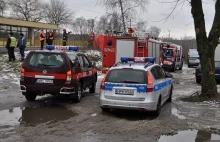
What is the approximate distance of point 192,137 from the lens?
7492mm

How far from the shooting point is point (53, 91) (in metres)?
10.5

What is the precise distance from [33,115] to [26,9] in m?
73.8

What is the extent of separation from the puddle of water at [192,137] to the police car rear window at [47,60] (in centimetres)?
445

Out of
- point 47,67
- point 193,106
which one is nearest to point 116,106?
point 47,67

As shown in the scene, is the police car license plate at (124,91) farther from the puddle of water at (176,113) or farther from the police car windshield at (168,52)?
the police car windshield at (168,52)

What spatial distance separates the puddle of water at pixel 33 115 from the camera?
8391mm

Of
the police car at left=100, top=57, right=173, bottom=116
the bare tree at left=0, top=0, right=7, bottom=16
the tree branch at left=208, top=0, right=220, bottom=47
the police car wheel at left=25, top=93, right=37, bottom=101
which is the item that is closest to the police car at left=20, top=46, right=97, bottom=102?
the police car wheel at left=25, top=93, right=37, bottom=101

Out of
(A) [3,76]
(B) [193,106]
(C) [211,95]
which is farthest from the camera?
(A) [3,76]

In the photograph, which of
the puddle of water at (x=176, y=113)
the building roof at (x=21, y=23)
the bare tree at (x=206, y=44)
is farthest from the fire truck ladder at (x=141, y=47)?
the building roof at (x=21, y=23)

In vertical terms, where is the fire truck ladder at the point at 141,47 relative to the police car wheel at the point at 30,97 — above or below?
above

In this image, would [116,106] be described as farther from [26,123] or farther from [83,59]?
[83,59]

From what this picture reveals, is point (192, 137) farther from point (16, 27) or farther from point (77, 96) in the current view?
point (16, 27)

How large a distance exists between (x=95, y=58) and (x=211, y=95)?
1948 cm

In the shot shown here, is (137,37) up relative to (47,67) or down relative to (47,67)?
up
